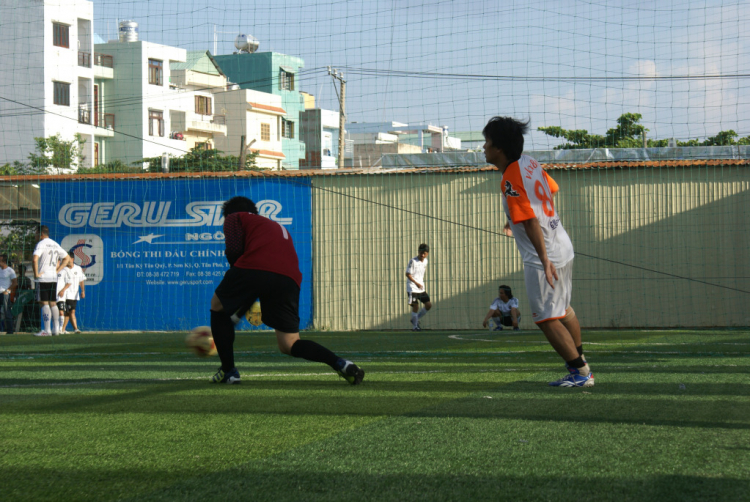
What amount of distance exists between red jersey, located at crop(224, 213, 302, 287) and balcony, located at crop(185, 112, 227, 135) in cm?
5339

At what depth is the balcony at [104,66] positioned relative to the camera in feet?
Result: 175

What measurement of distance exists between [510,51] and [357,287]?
927cm

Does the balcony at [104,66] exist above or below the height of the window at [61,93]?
above

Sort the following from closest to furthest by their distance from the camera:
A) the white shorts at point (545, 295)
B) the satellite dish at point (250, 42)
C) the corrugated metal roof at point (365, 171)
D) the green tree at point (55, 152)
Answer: the white shorts at point (545, 295), the satellite dish at point (250, 42), the corrugated metal roof at point (365, 171), the green tree at point (55, 152)

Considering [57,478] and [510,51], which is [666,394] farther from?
[510,51]

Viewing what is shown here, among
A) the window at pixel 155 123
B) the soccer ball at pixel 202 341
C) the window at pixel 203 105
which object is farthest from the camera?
the window at pixel 203 105

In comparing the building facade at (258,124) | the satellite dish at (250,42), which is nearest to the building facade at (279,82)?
the building facade at (258,124)

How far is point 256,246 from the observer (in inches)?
237

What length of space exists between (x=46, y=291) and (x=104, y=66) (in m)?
43.8

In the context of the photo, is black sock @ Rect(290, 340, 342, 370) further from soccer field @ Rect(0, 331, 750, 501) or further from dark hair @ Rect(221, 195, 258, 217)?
dark hair @ Rect(221, 195, 258, 217)

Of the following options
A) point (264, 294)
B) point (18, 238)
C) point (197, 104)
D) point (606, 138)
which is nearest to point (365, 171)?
point (18, 238)

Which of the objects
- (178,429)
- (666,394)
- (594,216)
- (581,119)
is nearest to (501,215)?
(594,216)

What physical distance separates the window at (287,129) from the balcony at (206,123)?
446cm

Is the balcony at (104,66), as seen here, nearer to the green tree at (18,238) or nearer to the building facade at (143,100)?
the building facade at (143,100)
